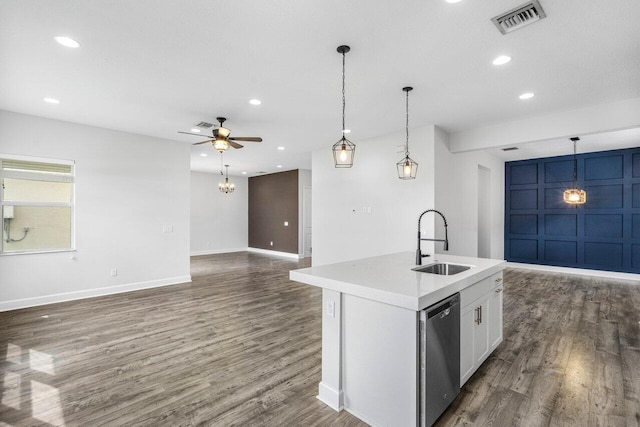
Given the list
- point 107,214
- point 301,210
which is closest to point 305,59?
point 107,214

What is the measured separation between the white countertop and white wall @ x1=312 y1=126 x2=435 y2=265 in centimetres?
237

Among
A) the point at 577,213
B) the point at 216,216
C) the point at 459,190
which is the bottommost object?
the point at 216,216

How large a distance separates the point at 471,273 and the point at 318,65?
241cm

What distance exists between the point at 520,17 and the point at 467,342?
255 centimetres

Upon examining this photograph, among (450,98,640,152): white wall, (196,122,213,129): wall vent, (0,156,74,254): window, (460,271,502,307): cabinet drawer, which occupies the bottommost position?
(460,271,502,307): cabinet drawer

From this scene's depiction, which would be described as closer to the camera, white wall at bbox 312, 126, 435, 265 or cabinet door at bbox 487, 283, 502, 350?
cabinet door at bbox 487, 283, 502, 350

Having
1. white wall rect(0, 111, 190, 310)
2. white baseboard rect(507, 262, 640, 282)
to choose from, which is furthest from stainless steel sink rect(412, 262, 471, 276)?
white baseboard rect(507, 262, 640, 282)

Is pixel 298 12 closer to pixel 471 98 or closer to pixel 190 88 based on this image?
pixel 190 88

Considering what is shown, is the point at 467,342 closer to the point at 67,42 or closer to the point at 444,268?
the point at 444,268

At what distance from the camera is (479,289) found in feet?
8.55

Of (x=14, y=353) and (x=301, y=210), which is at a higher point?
(x=301, y=210)

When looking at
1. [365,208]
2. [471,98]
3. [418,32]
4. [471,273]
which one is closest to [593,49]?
[471,98]

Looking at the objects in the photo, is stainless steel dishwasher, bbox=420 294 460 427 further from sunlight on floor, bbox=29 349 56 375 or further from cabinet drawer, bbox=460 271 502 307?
sunlight on floor, bbox=29 349 56 375

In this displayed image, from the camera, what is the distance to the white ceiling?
89.7 inches
